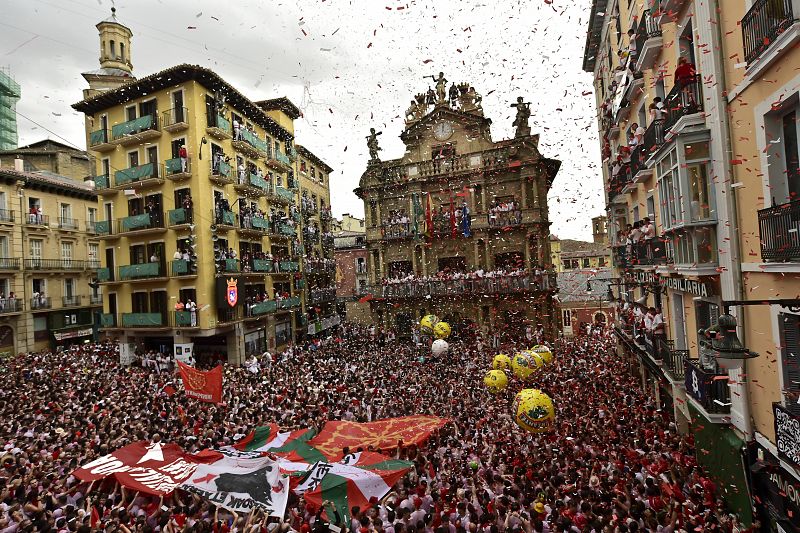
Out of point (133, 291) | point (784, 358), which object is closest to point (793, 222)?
point (784, 358)

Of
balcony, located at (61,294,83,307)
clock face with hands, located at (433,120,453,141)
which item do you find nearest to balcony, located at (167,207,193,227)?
balcony, located at (61,294,83,307)

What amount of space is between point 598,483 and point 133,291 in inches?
1023

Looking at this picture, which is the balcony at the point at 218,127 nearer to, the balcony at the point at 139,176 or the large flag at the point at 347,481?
the balcony at the point at 139,176

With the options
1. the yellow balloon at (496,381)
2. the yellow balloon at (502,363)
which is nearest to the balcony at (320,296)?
the yellow balloon at (502,363)

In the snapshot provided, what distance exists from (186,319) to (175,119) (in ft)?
36.0

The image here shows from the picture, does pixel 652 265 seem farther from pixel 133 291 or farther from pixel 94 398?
pixel 133 291

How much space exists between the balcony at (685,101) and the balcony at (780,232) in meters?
3.32

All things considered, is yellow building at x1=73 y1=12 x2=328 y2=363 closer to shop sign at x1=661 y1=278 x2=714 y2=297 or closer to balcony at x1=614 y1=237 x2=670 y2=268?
balcony at x1=614 y1=237 x2=670 y2=268

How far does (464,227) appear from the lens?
30250mm

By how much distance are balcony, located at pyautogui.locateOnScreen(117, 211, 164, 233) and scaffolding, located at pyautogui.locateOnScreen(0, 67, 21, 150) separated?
2261 cm

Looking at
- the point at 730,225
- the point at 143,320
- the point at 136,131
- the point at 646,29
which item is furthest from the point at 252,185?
the point at 730,225

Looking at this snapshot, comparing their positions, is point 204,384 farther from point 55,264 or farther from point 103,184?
point 55,264

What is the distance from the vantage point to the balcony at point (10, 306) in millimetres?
27328

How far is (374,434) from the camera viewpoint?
11.8 m
